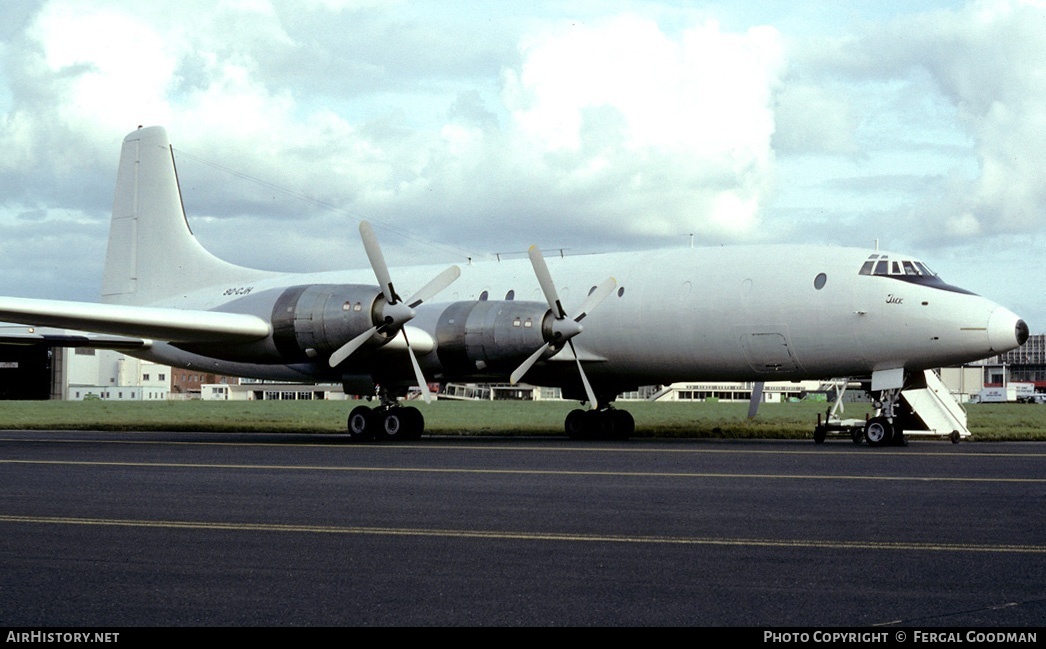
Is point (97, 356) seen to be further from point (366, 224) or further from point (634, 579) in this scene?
point (634, 579)

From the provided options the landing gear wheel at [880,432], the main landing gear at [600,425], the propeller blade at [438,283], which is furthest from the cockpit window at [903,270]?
the propeller blade at [438,283]

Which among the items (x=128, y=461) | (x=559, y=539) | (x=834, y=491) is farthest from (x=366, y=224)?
(x=559, y=539)

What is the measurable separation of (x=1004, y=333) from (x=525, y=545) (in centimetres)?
1594

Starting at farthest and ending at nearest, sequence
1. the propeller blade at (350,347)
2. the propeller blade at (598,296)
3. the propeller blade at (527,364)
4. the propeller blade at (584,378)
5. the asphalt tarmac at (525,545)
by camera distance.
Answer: the propeller blade at (598,296) < the propeller blade at (584,378) < the propeller blade at (527,364) < the propeller blade at (350,347) < the asphalt tarmac at (525,545)

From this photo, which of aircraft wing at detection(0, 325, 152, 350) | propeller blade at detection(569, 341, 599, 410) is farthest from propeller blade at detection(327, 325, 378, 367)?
aircraft wing at detection(0, 325, 152, 350)

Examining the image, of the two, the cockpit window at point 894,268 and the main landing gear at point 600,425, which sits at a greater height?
the cockpit window at point 894,268

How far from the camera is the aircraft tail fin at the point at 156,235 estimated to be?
31.8 meters

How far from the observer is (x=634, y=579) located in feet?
23.9

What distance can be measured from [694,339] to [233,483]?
1290 centimetres

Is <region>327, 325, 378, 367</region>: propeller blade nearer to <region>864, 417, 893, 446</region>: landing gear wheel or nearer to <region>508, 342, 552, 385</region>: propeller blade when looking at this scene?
<region>508, 342, 552, 385</region>: propeller blade

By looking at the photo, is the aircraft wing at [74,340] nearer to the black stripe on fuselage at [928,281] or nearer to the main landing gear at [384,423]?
the main landing gear at [384,423]

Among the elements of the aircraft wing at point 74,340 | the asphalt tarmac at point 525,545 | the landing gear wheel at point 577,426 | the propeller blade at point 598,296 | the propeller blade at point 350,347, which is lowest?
the asphalt tarmac at point 525,545

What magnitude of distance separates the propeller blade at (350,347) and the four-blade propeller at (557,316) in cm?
320
